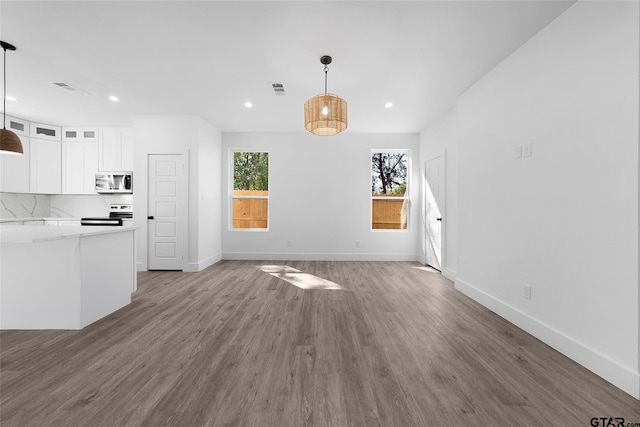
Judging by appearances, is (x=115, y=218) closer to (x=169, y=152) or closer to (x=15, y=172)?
(x=169, y=152)

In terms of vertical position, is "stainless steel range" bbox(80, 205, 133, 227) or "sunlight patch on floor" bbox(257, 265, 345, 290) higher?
"stainless steel range" bbox(80, 205, 133, 227)

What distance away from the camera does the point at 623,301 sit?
1751 mm

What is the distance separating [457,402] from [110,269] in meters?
3.40

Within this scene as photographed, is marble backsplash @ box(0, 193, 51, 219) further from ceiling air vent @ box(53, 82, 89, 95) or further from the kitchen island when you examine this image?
the kitchen island

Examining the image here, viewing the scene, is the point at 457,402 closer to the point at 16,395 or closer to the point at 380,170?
the point at 16,395

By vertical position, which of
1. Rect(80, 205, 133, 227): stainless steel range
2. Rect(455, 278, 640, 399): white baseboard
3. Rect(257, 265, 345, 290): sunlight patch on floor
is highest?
Rect(80, 205, 133, 227): stainless steel range

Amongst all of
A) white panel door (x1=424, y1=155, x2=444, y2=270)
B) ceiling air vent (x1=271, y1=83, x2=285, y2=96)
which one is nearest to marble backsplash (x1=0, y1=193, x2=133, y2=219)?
ceiling air vent (x1=271, y1=83, x2=285, y2=96)

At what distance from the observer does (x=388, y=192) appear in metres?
6.17

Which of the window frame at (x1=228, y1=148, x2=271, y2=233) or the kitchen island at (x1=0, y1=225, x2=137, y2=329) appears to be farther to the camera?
the window frame at (x1=228, y1=148, x2=271, y2=233)

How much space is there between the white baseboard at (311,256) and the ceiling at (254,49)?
3.07m

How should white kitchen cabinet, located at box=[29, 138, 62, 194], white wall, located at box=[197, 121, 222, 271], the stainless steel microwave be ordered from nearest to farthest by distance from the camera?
white wall, located at box=[197, 121, 222, 271], white kitchen cabinet, located at box=[29, 138, 62, 194], the stainless steel microwave

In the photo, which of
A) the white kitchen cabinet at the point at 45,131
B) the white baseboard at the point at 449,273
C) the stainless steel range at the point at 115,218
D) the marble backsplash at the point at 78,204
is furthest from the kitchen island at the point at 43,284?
the white baseboard at the point at 449,273

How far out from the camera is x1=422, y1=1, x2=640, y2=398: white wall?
69.0 inches

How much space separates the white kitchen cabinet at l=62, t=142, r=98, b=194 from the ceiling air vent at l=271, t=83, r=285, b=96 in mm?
4435
